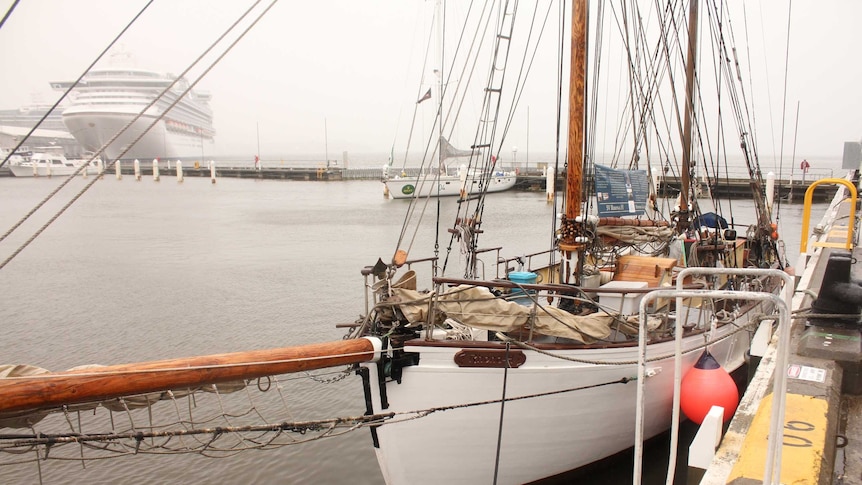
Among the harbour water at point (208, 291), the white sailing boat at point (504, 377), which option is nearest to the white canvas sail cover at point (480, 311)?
the white sailing boat at point (504, 377)

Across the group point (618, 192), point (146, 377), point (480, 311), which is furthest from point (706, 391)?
point (146, 377)

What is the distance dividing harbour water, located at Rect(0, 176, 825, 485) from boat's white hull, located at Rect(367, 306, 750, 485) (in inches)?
14.4

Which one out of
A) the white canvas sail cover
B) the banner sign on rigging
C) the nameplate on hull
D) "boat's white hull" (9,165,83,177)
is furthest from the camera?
"boat's white hull" (9,165,83,177)

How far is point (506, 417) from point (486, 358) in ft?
2.72

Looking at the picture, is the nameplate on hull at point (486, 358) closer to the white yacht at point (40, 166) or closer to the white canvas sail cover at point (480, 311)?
the white canvas sail cover at point (480, 311)

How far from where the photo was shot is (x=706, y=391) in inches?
275

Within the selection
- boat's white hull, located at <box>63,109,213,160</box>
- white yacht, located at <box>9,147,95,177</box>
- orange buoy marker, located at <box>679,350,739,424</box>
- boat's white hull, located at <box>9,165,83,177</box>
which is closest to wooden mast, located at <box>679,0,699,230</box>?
orange buoy marker, located at <box>679,350,739,424</box>

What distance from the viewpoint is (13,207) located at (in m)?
40.8

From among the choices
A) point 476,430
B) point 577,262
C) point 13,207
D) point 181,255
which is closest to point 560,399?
point 476,430

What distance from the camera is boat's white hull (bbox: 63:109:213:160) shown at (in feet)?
291

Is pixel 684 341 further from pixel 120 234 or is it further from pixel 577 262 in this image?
pixel 120 234

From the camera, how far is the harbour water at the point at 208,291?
27.7 ft

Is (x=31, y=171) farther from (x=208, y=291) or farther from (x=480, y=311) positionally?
(x=480, y=311)

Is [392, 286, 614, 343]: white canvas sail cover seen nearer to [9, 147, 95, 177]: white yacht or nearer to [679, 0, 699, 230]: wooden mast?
[679, 0, 699, 230]: wooden mast
